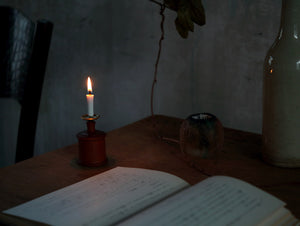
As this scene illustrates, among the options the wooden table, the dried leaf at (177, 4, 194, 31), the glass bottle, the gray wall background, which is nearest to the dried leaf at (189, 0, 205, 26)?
the dried leaf at (177, 4, 194, 31)

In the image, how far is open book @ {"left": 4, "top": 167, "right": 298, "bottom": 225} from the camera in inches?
22.2

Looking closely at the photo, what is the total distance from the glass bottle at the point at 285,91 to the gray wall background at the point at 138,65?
2.64 feet

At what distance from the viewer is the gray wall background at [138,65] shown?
5.07 ft

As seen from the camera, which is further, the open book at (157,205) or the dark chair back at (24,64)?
the dark chair back at (24,64)

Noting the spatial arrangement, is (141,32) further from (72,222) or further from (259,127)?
(72,222)

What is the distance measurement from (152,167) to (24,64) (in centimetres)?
53

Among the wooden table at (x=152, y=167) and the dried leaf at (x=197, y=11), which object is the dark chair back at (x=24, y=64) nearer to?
the wooden table at (x=152, y=167)

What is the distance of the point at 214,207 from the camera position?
0.59 m

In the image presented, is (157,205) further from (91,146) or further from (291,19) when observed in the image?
(291,19)

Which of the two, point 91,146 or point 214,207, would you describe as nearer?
point 214,207

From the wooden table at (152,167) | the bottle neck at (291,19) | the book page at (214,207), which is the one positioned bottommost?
the wooden table at (152,167)

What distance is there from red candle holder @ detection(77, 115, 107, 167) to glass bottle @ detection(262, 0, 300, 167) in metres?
0.40

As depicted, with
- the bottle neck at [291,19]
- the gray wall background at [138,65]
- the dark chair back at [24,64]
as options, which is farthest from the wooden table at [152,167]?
the gray wall background at [138,65]

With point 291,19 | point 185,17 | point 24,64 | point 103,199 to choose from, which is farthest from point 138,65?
point 103,199
